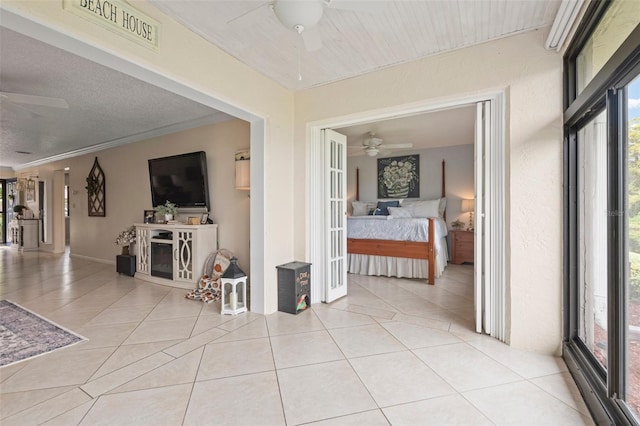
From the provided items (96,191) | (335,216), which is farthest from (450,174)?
(96,191)

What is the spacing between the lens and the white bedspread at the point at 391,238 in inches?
173

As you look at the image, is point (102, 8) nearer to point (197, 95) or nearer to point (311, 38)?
point (197, 95)

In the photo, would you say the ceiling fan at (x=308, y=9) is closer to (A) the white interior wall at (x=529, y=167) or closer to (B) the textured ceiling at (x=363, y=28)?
(B) the textured ceiling at (x=363, y=28)

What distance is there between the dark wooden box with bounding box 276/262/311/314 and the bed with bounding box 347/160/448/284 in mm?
1780

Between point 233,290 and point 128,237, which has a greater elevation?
point 128,237

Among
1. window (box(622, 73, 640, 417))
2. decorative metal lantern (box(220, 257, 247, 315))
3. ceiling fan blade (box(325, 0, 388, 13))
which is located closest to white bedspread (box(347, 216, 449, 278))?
decorative metal lantern (box(220, 257, 247, 315))

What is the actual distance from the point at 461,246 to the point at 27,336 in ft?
20.2

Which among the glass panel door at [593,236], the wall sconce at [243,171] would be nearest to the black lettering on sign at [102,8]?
the wall sconce at [243,171]

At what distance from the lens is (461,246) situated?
5719mm

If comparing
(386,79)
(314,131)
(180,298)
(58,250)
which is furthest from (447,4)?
(58,250)

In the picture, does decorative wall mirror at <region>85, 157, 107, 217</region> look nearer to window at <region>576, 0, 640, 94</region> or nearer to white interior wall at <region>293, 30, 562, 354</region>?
white interior wall at <region>293, 30, 562, 354</region>

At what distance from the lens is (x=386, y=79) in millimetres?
2832

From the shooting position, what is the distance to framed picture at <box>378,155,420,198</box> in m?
6.52

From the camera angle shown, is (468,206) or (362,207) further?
(362,207)
